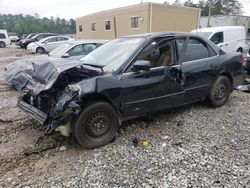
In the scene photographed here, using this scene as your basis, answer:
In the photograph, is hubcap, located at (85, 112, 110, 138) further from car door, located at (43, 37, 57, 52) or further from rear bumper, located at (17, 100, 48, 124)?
car door, located at (43, 37, 57, 52)

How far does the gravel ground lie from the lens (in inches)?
112

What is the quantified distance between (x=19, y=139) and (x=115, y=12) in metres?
23.7

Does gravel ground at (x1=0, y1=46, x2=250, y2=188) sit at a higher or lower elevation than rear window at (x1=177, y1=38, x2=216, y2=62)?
lower

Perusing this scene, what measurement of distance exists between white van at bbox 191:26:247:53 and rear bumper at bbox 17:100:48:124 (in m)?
9.12

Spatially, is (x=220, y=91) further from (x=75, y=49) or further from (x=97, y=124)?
(x=75, y=49)

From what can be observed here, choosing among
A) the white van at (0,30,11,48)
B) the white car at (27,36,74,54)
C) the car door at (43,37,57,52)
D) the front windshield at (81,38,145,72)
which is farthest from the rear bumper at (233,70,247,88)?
the white van at (0,30,11,48)

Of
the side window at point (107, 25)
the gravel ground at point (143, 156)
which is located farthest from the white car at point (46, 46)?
the gravel ground at point (143, 156)

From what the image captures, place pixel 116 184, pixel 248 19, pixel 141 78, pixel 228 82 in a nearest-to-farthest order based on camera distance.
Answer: pixel 116 184
pixel 141 78
pixel 228 82
pixel 248 19

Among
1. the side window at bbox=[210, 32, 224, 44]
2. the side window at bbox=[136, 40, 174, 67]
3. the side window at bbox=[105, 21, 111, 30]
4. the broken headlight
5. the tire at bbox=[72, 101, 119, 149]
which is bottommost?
the tire at bbox=[72, 101, 119, 149]

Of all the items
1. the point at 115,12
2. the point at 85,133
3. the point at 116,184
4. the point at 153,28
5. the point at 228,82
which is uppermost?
the point at 115,12

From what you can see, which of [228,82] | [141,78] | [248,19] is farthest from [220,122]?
[248,19]

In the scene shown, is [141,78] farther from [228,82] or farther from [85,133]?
[228,82]

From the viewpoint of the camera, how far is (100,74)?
3568 mm

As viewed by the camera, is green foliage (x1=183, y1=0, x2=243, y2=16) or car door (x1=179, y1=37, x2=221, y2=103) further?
green foliage (x1=183, y1=0, x2=243, y2=16)
